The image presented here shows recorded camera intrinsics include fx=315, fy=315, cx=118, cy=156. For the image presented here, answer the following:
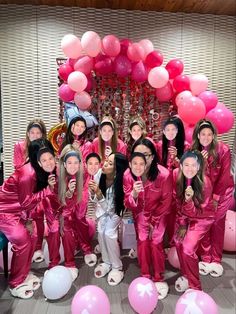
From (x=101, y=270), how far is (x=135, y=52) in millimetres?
2432

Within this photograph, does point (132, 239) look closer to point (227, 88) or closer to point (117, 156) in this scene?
point (117, 156)

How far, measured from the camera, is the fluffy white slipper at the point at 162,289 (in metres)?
2.77

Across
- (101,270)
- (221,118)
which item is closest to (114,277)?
(101,270)

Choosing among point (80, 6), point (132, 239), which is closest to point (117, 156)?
point (132, 239)

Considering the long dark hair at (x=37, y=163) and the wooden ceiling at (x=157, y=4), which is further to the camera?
the wooden ceiling at (x=157, y=4)

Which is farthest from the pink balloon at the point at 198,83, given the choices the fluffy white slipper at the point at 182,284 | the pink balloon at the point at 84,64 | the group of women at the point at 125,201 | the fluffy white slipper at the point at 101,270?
the fluffy white slipper at the point at 101,270

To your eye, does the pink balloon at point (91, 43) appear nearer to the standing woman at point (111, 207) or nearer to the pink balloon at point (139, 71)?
the pink balloon at point (139, 71)

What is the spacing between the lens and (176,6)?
4.16m

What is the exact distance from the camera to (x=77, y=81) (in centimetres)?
358

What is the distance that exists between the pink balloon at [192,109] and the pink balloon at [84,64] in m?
1.17

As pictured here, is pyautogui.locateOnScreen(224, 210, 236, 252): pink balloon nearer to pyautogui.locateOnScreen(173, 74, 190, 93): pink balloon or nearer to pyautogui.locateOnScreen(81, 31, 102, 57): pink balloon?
pyautogui.locateOnScreen(173, 74, 190, 93): pink balloon

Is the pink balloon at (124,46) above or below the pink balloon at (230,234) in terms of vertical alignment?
above

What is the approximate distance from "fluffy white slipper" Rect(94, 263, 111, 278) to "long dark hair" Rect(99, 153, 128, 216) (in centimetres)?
57

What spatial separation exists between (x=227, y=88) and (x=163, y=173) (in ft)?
8.21
